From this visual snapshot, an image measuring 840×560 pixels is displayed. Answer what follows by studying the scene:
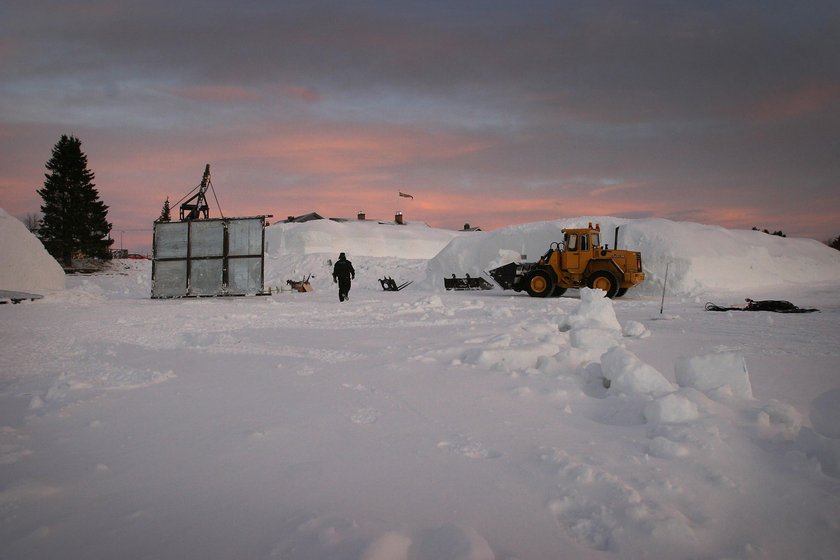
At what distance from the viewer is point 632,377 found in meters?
3.90

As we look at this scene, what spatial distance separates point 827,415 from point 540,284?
14.5m

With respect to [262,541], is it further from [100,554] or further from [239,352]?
[239,352]

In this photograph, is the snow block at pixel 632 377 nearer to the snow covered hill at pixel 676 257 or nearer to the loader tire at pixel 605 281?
the loader tire at pixel 605 281

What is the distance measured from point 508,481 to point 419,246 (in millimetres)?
54360

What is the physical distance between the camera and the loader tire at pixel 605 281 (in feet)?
53.2

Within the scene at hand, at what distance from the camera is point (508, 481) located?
2662mm

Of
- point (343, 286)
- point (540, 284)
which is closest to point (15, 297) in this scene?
point (343, 286)

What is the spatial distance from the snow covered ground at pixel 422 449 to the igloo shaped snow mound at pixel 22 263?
14042mm

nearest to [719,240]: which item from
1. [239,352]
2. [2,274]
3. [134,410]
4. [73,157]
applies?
[239,352]

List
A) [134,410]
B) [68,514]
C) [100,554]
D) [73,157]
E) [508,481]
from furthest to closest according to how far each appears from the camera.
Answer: [73,157] → [134,410] → [508,481] → [68,514] → [100,554]

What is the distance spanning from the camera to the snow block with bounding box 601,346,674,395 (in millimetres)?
3814

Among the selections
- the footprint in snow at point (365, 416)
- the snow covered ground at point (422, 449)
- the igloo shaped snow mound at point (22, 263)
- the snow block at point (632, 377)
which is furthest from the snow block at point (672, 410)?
the igloo shaped snow mound at point (22, 263)

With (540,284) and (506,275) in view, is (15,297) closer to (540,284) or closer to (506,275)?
(540,284)

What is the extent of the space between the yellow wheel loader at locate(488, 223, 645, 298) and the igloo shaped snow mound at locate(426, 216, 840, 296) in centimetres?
214
